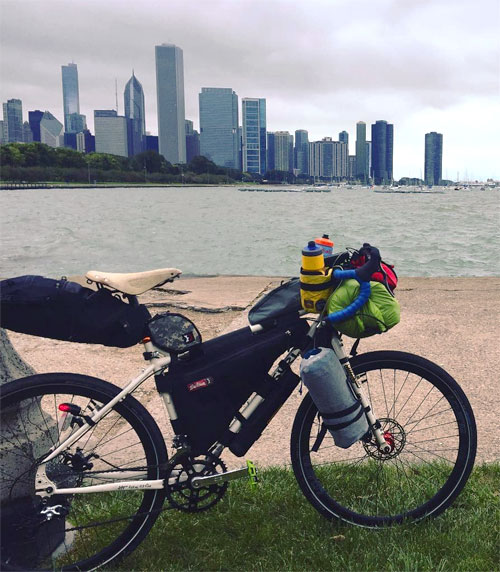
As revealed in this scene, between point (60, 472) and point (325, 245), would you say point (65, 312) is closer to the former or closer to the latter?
point (60, 472)

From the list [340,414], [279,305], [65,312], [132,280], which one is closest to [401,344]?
[340,414]

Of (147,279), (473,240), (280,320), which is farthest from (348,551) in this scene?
(473,240)

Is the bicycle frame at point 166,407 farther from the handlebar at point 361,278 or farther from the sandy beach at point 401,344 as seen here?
the sandy beach at point 401,344

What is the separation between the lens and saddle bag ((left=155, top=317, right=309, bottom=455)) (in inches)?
116

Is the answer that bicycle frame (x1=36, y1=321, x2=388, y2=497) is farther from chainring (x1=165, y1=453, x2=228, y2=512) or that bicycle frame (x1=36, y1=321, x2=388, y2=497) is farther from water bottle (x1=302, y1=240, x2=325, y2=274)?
water bottle (x1=302, y1=240, x2=325, y2=274)

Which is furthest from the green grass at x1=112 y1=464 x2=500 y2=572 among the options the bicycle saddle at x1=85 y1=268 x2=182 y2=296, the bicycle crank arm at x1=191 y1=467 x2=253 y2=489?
the bicycle saddle at x1=85 y1=268 x2=182 y2=296

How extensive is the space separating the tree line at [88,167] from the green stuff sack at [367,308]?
11484 cm

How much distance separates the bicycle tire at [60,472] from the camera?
2890 mm

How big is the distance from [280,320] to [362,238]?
3454 centimetres

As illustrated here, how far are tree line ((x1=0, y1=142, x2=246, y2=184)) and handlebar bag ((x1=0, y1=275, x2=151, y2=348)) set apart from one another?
114 m

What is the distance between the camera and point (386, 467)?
3.68m

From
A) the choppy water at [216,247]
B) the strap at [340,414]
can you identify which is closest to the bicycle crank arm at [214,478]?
the strap at [340,414]

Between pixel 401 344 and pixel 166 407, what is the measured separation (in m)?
4.46

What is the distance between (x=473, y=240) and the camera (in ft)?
115
